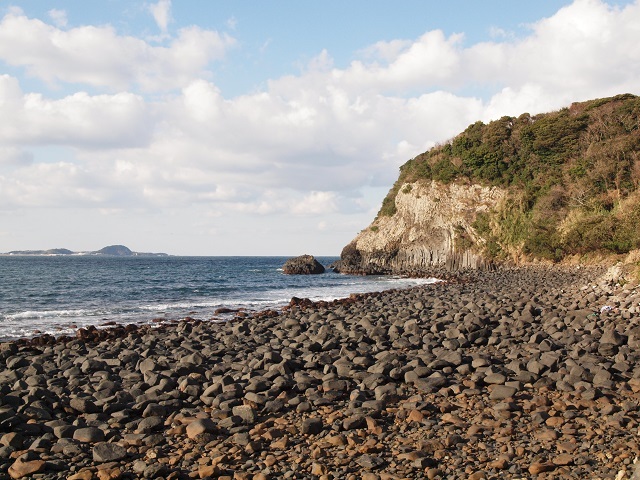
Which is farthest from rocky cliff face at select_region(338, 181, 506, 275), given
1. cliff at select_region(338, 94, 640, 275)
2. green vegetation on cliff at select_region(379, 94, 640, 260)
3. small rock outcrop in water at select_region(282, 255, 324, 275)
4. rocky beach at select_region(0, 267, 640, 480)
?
rocky beach at select_region(0, 267, 640, 480)

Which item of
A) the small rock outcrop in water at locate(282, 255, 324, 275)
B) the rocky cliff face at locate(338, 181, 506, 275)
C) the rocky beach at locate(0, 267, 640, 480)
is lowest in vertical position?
the rocky beach at locate(0, 267, 640, 480)

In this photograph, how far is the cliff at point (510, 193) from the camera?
46.8 meters

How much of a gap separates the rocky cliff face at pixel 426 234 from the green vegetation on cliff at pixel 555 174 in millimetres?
1571

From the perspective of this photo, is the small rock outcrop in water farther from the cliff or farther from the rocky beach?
the rocky beach

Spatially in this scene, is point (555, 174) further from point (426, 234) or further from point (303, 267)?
point (303, 267)

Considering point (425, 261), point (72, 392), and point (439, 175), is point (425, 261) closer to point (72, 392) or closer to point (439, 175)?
point (439, 175)

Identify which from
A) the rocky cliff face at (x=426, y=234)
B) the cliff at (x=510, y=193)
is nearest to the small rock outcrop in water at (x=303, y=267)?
the rocky cliff face at (x=426, y=234)

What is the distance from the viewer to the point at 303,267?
216 feet

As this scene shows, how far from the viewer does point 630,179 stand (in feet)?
156

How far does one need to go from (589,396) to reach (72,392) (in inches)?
364

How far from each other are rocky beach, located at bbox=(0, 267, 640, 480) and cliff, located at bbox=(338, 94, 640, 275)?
103 ft

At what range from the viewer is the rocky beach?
6512 mm

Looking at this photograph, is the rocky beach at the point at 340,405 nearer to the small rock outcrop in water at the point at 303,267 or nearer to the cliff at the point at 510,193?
the cliff at the point at 510,193

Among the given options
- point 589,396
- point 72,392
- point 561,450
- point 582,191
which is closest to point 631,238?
point 582,191
